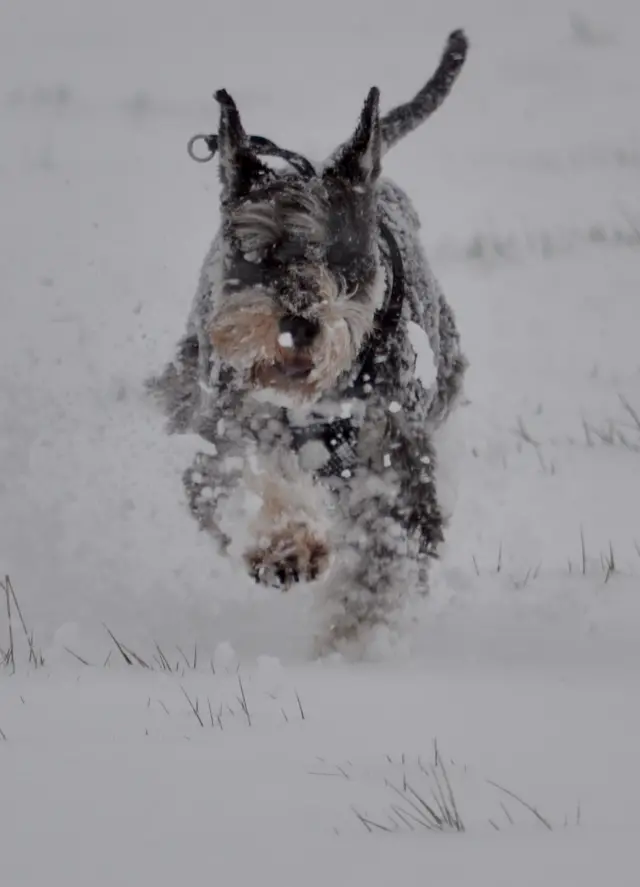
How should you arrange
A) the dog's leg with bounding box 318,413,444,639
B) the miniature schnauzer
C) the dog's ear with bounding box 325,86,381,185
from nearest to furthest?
the miniature schnauzer → the dog's ear with bounding box 325,86,381,185 → the dog's leg with bounding box 318,413,444,639

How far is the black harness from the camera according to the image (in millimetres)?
4219

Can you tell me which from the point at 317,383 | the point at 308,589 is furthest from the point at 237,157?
the point at 308,589

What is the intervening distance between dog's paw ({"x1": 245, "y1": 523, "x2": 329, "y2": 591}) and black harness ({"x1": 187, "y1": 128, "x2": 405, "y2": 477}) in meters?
0.31

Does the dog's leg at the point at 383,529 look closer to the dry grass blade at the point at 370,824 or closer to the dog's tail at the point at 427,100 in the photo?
the dog's tail at the point at 427,100

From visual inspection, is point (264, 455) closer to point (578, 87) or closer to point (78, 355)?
point (78, 355)

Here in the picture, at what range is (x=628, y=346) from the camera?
346 inches

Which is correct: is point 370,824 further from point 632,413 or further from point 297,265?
point 632,413

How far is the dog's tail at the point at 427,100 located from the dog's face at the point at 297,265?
53.2 inches

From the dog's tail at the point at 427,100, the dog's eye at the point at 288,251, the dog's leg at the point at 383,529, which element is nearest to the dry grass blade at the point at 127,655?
the dog's leg at the point at 383,529

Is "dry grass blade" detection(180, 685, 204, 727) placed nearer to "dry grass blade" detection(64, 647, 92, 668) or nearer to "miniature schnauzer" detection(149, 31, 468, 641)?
"dry grass blade" detection(64, 647, 92, 668)

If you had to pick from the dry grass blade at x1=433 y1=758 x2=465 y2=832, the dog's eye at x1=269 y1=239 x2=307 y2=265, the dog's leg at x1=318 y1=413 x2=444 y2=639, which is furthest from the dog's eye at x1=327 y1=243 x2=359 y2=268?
the dry grass blade at x1=433 y1=758 x2=465 y2=832

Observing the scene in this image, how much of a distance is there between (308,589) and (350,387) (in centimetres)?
96

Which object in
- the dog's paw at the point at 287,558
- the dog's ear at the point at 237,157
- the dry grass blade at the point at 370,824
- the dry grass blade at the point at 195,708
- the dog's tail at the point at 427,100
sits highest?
the dog's tail at the point at 427,100

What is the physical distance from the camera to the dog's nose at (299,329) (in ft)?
12.4
